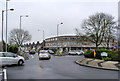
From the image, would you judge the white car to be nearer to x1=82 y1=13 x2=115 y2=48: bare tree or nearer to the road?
the road

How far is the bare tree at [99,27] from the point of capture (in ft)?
127

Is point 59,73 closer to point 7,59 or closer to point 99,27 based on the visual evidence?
point 7,59

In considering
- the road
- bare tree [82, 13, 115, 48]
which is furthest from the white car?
bare tree [82, 13, 115, 48]

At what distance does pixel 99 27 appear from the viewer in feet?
133

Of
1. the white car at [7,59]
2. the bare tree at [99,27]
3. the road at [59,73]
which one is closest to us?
the road at [59,73]

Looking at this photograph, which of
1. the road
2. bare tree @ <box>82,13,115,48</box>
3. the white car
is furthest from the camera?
bare tree @ <box>82,13,115,48</box>

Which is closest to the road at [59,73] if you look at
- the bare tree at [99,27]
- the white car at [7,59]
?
the white car at [7,59]

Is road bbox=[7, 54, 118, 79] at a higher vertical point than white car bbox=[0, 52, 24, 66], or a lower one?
lower

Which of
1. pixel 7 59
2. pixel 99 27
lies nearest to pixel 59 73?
pixel 7 59

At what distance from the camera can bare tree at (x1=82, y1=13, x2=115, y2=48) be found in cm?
3875

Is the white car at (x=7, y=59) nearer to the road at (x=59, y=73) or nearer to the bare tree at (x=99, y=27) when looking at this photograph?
the road at (x=59, y=73)

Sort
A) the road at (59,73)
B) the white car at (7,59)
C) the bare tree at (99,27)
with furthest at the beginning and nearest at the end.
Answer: the bare tree at (99,27)
the white car at (7,59)
the road at (59,73)

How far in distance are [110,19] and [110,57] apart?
26788 millimetres

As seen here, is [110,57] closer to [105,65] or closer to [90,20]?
[105,65]
